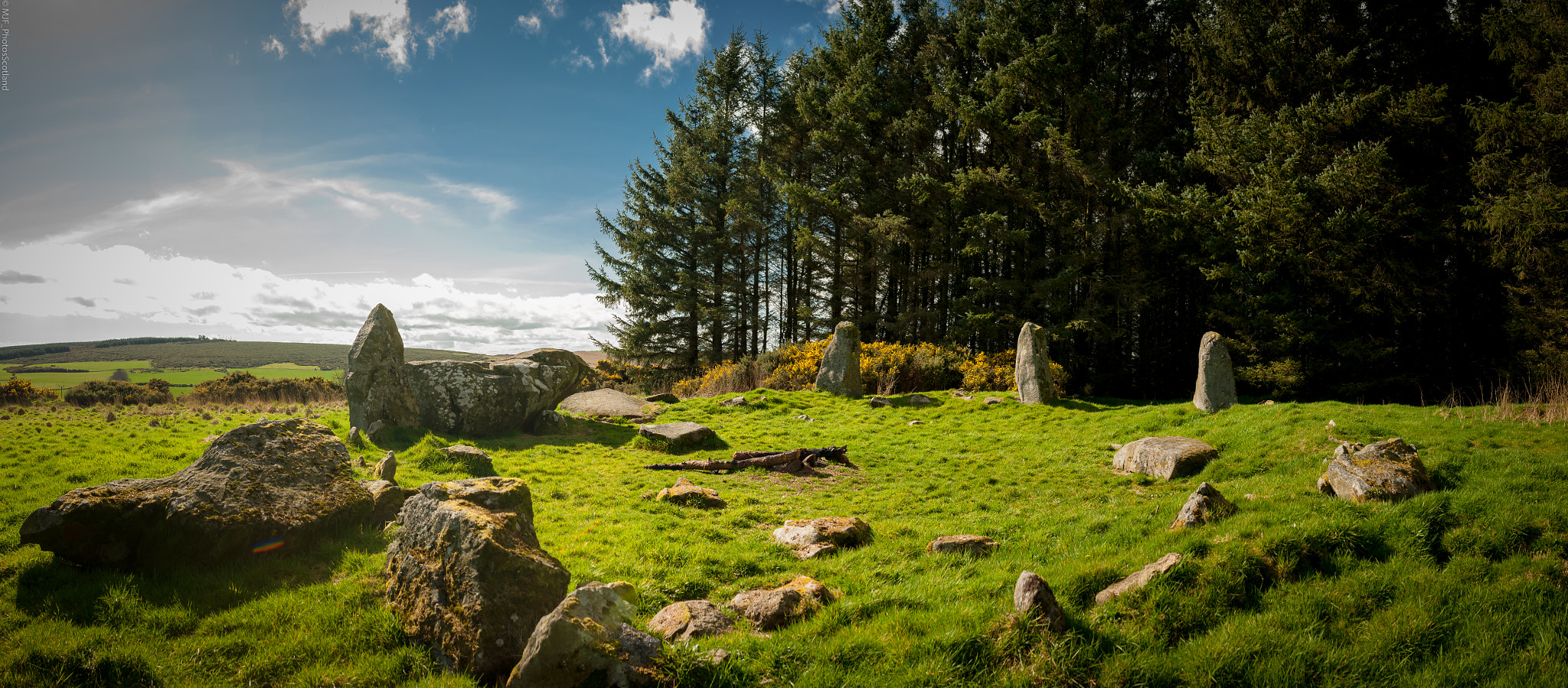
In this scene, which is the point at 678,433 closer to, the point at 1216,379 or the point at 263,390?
the point at 1216,379

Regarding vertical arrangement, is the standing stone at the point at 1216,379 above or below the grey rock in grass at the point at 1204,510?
above

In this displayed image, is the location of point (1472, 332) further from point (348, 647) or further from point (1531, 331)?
point (348, 647)

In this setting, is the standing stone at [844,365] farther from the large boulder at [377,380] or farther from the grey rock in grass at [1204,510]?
the grey rock in grass at [1204,510]

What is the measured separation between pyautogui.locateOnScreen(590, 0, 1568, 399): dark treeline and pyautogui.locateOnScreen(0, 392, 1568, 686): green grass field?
11.0 m

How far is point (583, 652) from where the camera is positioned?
311 centimetres

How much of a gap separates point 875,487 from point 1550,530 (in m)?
6.81

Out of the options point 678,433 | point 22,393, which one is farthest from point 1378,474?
point 22,393

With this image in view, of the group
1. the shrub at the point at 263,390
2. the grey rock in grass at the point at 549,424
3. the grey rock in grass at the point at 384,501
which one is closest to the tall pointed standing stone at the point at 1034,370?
the grey rock in grass at the point at 549,424

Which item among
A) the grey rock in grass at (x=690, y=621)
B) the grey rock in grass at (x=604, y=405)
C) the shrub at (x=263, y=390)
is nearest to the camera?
the grey rock in grass at (x=690, y=621)

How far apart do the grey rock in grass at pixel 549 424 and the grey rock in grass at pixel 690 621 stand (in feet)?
30.2

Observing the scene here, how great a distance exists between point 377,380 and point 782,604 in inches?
403

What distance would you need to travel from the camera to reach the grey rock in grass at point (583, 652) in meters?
3.03

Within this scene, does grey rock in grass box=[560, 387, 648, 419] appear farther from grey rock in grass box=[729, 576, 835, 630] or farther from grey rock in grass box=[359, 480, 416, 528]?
grey rock in grass box=[729, 576, 835, 630]

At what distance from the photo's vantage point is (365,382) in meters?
10.4
